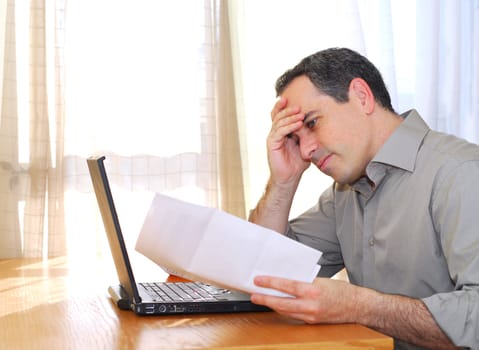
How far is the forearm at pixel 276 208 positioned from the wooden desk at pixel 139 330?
1.74ft

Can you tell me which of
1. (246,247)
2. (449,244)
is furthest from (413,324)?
(246,247)

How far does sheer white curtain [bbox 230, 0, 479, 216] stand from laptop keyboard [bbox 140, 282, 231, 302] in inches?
47.6

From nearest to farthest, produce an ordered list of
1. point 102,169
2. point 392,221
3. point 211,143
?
1. point 102,169
2. point 392,221
3. point 211,143

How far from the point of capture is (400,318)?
122 centimetres

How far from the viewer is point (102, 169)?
3.89 feet

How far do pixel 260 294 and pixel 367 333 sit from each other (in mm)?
173

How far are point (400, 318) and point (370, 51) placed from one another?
1744 mm

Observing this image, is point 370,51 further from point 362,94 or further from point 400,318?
point 400,318

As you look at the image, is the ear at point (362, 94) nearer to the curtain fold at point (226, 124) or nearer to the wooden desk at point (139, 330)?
the wooden desk at point (139, 330)

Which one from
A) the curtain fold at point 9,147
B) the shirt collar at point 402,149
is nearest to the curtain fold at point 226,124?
the curtain fold at point 9,147

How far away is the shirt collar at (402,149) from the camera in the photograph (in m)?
1.53

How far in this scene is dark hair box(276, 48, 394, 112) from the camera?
1601 millimetres

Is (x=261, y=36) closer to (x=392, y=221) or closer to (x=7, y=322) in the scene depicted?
(x=392, y=221)

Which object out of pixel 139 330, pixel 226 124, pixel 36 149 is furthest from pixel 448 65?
pixel 139 330
